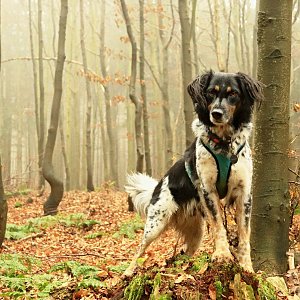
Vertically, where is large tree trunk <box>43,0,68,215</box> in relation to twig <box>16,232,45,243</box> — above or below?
above

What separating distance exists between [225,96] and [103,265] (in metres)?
3.69

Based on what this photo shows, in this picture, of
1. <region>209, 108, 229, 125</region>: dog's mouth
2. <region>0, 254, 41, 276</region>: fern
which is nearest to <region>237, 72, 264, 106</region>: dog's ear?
<region>209, 108, 229, 125</region>: dog's mouth

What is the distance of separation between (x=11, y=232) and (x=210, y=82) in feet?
25.6

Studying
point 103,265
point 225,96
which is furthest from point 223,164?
point 103,265

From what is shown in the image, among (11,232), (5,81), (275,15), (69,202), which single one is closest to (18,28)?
(5,81)

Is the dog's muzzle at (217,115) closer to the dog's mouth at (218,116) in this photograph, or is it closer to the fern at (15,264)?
the dog's mouth at (218,116)

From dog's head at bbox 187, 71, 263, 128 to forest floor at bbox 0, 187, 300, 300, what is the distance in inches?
53.0

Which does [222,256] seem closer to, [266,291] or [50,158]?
[266,291]

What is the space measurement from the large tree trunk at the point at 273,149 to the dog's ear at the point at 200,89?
140 centimetres

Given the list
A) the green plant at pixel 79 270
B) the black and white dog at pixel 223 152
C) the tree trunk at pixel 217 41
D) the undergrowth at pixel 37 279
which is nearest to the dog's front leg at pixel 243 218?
the black and white dog at pixel 223 152

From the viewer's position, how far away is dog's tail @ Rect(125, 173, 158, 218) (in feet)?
20.2

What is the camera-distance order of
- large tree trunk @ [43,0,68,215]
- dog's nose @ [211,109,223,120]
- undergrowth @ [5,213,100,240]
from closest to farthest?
1. dog's nose @ [211,109,223,120]
2. undergrowth @ [5,213,100,240]
3. large tree trunk @ [43,0,68,215]

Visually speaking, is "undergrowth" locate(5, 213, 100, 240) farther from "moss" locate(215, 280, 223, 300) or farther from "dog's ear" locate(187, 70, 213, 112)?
"moss" locate(215, 280, 223, 300)

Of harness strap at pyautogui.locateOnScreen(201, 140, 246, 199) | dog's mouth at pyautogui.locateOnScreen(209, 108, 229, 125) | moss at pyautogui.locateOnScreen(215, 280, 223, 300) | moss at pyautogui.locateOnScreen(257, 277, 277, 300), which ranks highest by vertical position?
dog's mouth at pyautogui.locateOnScreen(209, 108, 229, 125)
